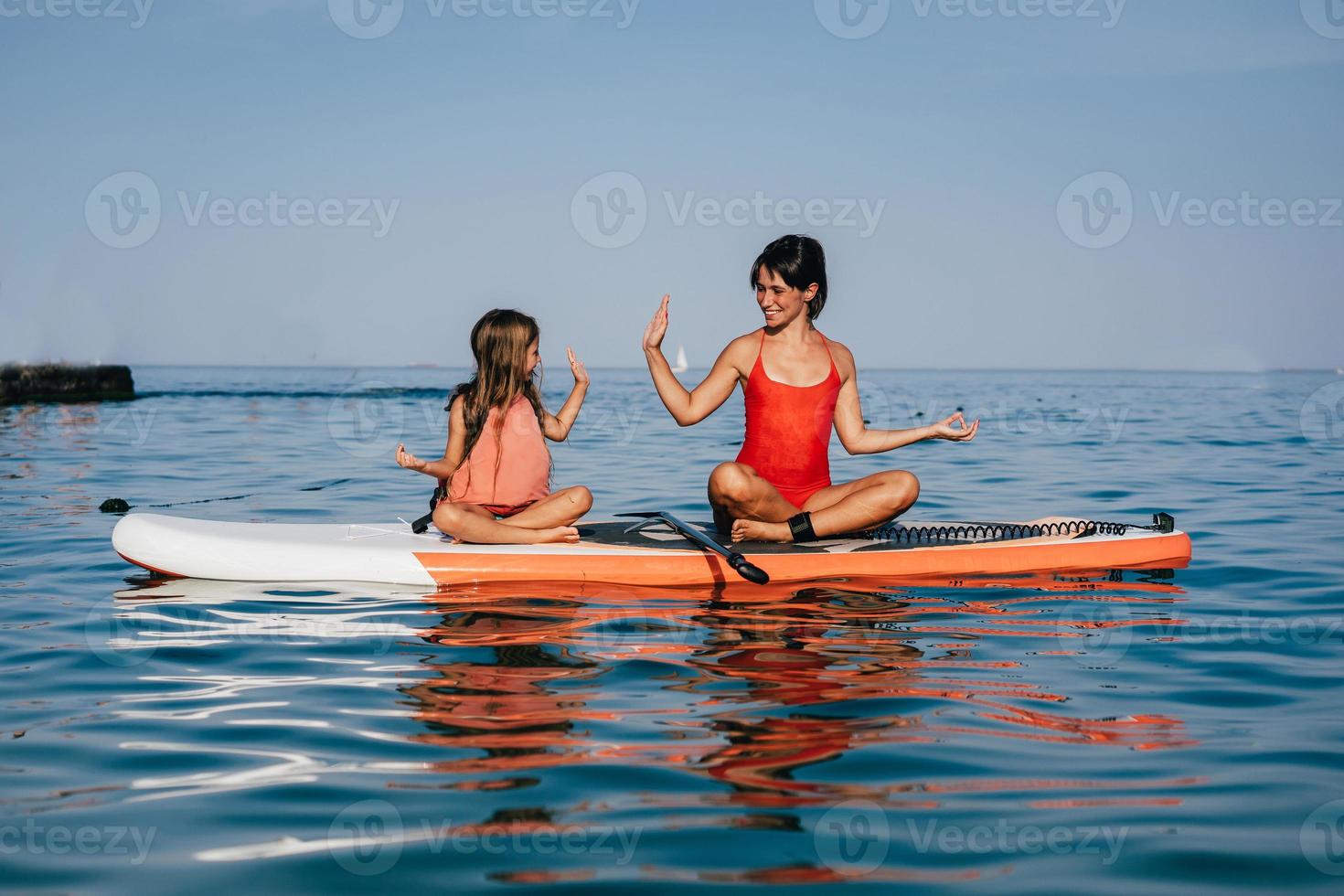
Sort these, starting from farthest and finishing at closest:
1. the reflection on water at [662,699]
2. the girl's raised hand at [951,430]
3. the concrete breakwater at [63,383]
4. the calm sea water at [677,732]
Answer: the concrete breakwater at [63,383] < the girl's raised hand at [951,430] < the reflection on water at [662,699] < the calm sea water at [677,732]

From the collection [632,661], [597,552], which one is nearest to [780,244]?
[597,552]

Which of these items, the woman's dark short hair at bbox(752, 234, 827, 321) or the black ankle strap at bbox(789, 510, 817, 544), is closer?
the woman's dark short hair at bbox(752, 234, 827, 321)

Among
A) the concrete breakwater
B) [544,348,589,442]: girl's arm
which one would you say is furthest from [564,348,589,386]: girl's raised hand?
the concrete breakwater

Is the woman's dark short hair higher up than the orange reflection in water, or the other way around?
the woman's dark short hair

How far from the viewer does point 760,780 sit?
3.04 metres

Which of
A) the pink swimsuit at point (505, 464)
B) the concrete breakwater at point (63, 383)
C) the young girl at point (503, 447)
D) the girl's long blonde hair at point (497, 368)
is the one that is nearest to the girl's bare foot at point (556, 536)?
the young girl at point (503, 447)

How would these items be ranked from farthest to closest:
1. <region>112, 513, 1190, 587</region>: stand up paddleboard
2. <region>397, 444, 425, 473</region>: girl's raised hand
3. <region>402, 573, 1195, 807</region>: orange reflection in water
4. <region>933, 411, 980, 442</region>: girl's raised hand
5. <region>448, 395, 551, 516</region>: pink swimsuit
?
1. <region>448, 395, 551, 516</region>: pink swimsuit
2. <region>112, 513, 1190, 587</region>: stand up paddleboard
3. <region>933, 411, 980, 442</region>: girl's raised hand
4. <region>397, 444, 425, 473</region>: girl's raised hand
5. <region>402, 573, 1195, 807</region>: orange reflection in water

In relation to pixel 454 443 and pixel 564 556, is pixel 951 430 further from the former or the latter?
pixel 454 443

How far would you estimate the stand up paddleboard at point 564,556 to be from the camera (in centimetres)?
577

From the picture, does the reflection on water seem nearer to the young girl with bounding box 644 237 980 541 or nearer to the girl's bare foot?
the girl's bare foot

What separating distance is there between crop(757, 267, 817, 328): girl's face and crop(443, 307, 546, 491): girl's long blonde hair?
125 cm

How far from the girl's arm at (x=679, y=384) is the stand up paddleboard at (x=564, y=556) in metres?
0.63

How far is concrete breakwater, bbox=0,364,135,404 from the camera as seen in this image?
30.2m

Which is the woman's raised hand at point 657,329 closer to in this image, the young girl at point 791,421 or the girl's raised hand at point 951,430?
the young girl at point 791,421
